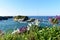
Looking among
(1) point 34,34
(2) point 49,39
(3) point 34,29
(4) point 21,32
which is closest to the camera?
(2) point 49,39

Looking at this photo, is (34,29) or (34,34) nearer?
(34,34)

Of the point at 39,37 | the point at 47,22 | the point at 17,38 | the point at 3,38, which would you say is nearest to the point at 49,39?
the point at 39,37

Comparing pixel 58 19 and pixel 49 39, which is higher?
pixel 58 19

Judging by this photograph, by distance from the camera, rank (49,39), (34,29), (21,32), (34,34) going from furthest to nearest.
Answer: (21,32) → (34,29) → (34,34) → (49,39)

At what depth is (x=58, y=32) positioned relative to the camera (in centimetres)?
423

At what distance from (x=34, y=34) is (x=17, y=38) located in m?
0.35

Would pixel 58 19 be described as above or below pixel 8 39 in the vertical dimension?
above

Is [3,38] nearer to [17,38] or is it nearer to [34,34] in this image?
[17,38]

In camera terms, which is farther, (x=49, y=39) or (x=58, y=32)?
(x=58, y=32)

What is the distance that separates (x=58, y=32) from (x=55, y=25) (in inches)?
16.1

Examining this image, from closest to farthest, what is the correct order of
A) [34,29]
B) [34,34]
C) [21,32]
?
[34,34]
[34,29]
[21,32]

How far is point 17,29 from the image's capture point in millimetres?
5105

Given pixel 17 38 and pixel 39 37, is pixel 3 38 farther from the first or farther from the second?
pixel 39 37

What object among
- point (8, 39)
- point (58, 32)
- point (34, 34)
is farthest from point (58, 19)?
point (8, 39)
